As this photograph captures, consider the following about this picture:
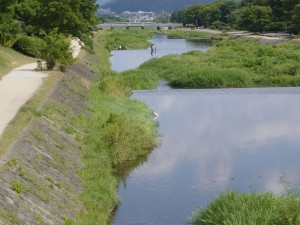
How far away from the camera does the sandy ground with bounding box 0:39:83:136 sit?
23.8 meters

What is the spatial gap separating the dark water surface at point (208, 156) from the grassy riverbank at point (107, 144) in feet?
2.34

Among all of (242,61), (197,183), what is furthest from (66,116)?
(242,61)

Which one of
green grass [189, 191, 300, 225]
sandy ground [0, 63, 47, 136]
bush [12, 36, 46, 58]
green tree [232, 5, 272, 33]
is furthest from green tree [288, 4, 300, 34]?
green grass [189, 191, 300, 225]

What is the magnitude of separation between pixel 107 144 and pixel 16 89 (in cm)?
819

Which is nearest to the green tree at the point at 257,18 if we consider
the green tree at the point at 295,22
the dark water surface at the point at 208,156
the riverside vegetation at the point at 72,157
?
the green tree at the point at 295,22

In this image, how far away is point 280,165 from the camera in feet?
79.7

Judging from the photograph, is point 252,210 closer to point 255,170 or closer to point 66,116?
point 255,170

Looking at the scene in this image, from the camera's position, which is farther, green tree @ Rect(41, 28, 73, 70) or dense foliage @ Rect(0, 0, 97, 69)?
dense foliage @ Rect(0, 0, 97, 69)

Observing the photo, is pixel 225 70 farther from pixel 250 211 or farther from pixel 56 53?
pixel 250 211

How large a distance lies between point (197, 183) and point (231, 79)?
98.6ft

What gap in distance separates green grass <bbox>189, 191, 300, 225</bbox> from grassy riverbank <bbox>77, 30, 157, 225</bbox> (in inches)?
119

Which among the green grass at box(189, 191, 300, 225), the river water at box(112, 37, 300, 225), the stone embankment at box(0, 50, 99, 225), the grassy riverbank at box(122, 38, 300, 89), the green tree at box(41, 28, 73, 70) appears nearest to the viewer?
the stone embankment at box(0, 50, 99, 225)

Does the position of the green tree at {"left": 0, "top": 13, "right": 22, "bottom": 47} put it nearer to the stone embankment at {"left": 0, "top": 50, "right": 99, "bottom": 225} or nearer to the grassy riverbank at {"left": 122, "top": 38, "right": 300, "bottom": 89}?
the grassy riverbank at {"left": 122, "top": 38, "right": 300, "bottom": 89}

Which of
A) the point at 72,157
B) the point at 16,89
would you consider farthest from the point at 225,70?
the point at 72,157
